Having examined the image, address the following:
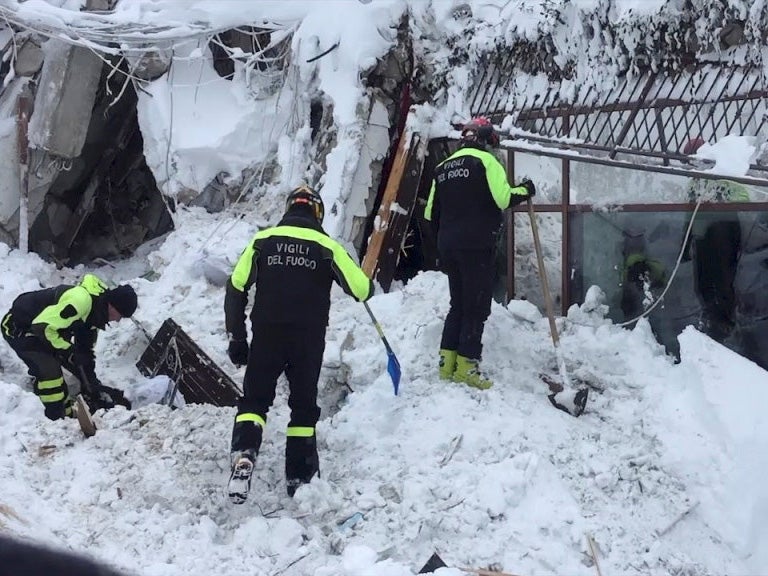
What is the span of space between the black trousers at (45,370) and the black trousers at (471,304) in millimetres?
2949

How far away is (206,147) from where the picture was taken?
26.2ft

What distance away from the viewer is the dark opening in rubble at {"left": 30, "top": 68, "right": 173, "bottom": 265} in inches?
368

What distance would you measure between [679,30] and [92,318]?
478 cm

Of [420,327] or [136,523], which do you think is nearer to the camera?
[136,523]

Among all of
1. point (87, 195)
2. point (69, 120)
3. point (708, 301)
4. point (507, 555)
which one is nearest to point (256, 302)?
point (507, 555)

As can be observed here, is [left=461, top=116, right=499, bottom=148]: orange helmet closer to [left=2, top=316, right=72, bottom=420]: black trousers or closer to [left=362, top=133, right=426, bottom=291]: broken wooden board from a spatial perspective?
[left=362, top=133, right=426, bottom=291]: broken wooden board

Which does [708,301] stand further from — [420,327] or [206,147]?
[206,147]

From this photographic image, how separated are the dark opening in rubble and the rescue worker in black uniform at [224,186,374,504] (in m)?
4.79

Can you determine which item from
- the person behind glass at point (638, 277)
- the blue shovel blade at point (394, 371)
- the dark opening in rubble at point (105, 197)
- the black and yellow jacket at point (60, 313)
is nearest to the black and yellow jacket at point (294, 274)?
the blue shovel blade at point (394, 371)

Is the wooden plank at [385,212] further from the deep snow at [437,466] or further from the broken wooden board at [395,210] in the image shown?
the deep snow at [437,466]

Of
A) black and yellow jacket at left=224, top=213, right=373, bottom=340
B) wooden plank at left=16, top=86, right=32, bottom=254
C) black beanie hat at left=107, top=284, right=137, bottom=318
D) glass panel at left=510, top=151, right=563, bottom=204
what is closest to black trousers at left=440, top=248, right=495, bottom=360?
black and yellow jacket at left=224, top=213, right=373, bottom=340

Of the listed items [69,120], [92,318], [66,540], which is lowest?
[66,540]

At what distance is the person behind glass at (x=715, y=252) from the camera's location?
15.7 ft

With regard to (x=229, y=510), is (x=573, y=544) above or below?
above
